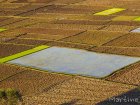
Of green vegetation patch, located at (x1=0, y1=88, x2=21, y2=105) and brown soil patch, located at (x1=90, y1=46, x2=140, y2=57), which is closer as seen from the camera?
green vegetation patch, located at (x1=0, y1=88, x2=21, y2=105)

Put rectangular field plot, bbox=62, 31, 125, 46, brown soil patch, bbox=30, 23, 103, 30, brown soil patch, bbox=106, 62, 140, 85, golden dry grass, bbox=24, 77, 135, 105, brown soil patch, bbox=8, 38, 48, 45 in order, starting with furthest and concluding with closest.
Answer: brown soil patch, bbox=30, 23, 103, 30, brown soil patch, bbox=8, 38, 48, 45, rectangular field plot, bbox=62, 31, 125, 46, brown soil patch, bbox=106, 62, 140, 85, golden dry grass, bbox=24, 77, 135, 105

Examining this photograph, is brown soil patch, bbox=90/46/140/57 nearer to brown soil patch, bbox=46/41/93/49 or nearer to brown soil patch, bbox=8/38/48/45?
brown soil patch, bbox=46/41/93/49

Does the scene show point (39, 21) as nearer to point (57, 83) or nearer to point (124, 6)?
point (124, 6)

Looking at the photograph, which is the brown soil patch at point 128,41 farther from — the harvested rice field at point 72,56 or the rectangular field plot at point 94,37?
the rectangular field plot at point 94,37

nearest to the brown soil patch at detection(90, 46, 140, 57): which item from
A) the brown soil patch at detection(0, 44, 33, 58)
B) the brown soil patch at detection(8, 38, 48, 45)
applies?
the brown soil patch at detection(8, 38, 48, 45)

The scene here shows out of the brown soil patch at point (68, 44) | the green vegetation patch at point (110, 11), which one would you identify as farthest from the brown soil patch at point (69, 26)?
the green vegetation patch at point (110, 11)

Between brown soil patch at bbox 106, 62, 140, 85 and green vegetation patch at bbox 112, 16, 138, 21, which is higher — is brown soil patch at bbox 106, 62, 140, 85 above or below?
above

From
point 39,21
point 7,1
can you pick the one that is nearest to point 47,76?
point 39,21

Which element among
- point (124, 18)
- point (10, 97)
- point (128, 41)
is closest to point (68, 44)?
point (128, 41)

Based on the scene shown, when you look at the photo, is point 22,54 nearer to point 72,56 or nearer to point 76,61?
point 72,56
